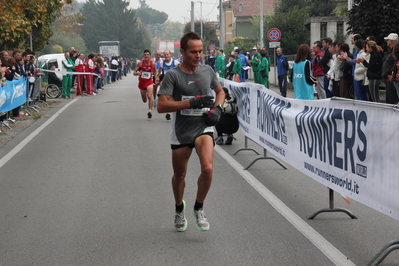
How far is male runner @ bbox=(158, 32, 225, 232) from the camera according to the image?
6.11 meters

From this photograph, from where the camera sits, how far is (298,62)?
14406 mm

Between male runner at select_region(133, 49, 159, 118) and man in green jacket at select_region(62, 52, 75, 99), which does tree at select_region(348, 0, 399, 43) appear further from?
man in green jacket at select_region(62, 52, 75, 99)

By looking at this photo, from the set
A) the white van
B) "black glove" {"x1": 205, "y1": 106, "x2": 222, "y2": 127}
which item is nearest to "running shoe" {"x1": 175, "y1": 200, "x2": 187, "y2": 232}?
"black glove" {"x1": 205, "y1": 106, "x2": 222, "y2": 127}

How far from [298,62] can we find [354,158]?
8.71 metres

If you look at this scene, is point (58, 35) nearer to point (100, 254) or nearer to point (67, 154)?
point (67, 154)

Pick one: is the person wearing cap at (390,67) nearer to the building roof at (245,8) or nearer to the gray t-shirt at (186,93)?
the gray t-shirt at (186,93)

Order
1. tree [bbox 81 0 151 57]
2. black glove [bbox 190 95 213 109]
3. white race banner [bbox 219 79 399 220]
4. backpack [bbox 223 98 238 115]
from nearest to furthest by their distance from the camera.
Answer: white race banner [bbox 219 79 399 220], black glove [bbox 190 95 213 109], backpack [bbox 223 98 238 115], tree [bbox 81 0 151 57]

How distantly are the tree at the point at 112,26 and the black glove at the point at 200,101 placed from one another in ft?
407

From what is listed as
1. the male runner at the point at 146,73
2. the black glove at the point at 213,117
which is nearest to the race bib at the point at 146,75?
the male runner at the point at 146,73

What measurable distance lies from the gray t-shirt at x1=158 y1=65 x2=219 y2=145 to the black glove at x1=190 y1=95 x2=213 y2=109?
0.19m

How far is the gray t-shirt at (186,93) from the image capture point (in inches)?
244

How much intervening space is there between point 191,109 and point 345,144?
4.57ft

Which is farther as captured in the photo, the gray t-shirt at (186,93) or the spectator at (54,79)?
the spectator at (54,79)

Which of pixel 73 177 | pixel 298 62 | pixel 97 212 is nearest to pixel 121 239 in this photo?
pixel 97 212
